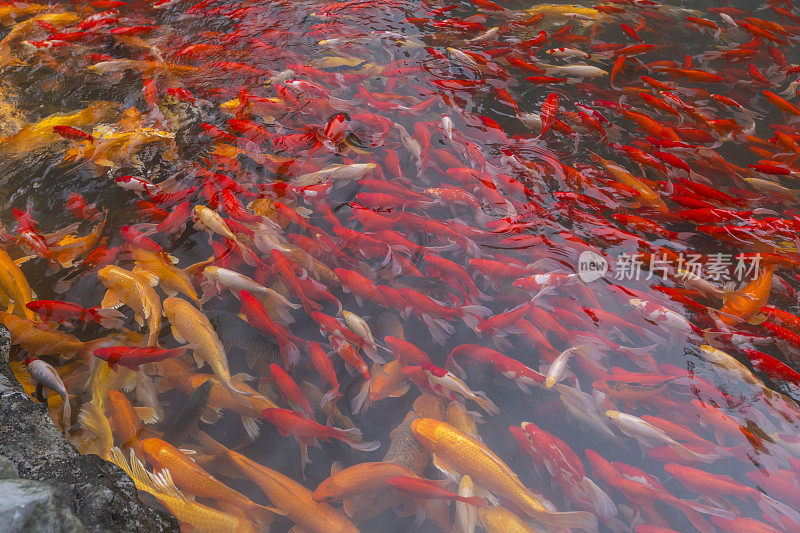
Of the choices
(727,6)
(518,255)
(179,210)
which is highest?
(727,6)

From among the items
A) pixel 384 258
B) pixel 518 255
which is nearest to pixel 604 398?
pixel 518 255

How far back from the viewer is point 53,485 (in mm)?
1350

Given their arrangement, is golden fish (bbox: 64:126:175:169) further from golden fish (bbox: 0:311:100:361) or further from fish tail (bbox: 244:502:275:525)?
fish tail (bbox: 244:502:275:525)

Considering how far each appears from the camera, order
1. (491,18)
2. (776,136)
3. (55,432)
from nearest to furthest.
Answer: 1. (55,432)
2. (776,136)
3. (491,18)

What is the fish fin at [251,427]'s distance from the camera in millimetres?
2299

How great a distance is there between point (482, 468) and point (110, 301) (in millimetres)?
2220

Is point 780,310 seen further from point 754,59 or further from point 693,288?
point 754,59

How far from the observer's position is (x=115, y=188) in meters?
3.50

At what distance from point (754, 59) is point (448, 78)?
3494 mm

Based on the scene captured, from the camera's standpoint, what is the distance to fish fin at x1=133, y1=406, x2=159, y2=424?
2244mm

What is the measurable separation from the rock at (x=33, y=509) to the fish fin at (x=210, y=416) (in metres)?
1.02

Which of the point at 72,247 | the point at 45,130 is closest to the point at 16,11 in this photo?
the point at 45,130

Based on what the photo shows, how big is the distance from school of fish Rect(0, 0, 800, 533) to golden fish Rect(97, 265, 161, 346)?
0.02 metres

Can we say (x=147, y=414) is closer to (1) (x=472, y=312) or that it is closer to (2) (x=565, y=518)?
(1) (x=472, y=312)
